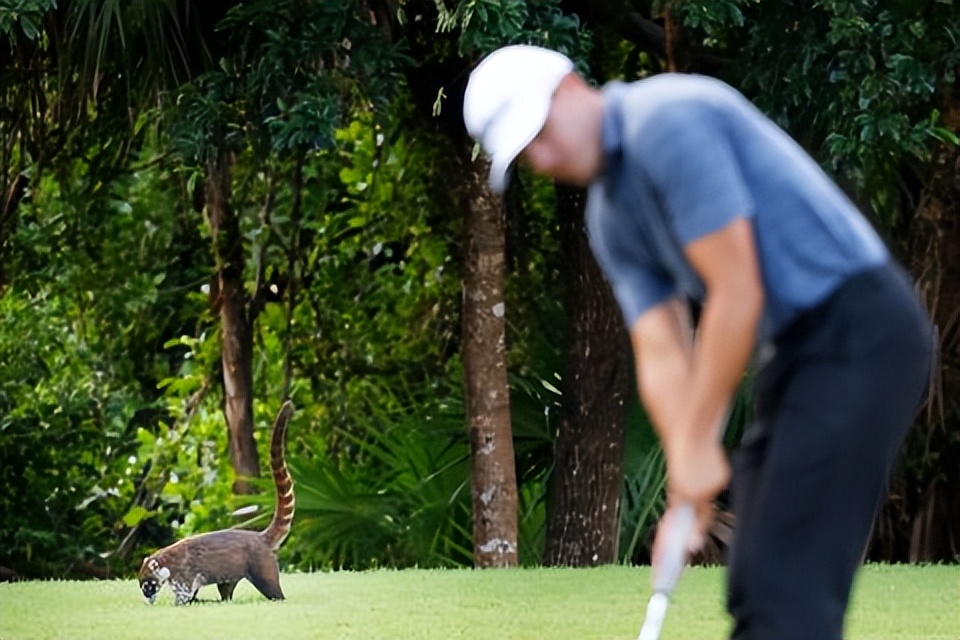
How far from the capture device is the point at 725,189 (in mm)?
2867

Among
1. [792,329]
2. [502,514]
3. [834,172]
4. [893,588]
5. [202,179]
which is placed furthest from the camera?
[202,179]

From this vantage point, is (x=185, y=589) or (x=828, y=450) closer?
(x=828, y=450)

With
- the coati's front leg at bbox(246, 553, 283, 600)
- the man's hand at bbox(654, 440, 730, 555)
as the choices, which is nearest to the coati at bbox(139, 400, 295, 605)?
the coati's front leg at bbox(246, 553, 283, 600)

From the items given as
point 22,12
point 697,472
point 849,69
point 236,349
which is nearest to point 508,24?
point 849,69

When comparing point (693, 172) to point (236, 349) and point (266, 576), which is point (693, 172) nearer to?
point (266, 576)

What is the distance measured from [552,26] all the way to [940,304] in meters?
4.28

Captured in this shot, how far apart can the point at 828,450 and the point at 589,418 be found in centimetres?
686

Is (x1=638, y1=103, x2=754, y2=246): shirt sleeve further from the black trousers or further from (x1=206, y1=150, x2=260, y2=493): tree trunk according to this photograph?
(x1=206, y1=150, x2=260, y2=493): tree trunk

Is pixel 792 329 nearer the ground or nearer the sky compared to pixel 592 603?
nearer the sky

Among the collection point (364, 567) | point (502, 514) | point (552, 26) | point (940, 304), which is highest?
point (552, 26)

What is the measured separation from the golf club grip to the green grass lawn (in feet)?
9.14

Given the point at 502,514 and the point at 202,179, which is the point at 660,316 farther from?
the point at 202,179

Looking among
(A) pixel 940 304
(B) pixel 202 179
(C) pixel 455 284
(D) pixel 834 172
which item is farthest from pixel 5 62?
(A) pixel 940 304

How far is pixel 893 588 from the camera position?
721 centimetres
